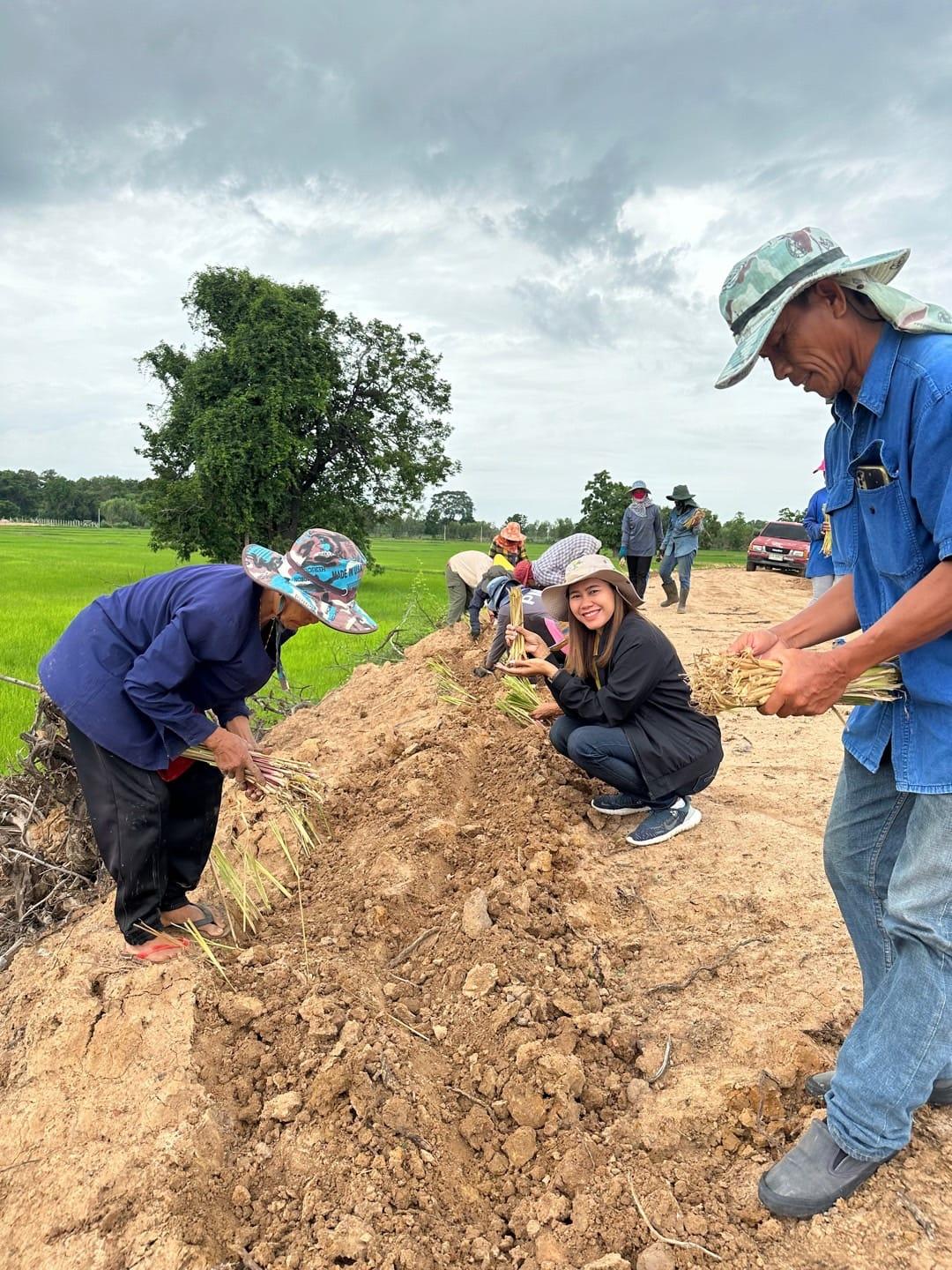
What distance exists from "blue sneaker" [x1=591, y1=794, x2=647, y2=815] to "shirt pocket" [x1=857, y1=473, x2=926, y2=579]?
226 cm

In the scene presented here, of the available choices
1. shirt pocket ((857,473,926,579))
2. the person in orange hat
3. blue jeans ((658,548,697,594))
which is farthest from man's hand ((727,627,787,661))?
blue jeans ((658,548,697,594))

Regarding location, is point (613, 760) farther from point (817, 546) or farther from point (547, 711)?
point (817, 546)

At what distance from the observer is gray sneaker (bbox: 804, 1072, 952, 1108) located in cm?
180

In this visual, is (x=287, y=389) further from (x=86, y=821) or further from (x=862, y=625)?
(x=862, y=625)

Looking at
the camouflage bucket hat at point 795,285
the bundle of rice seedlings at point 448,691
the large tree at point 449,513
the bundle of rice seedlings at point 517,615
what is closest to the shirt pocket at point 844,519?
the camouflage bucket hat at point 795,285

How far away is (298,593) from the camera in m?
2.47

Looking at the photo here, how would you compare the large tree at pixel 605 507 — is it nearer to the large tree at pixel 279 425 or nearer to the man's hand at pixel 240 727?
the large tree at pixel 279 425

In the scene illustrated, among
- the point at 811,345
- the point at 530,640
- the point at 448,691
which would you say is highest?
the point at 811,345

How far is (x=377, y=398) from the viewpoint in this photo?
20.2 meters

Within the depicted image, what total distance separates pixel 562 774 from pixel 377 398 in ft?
58.1

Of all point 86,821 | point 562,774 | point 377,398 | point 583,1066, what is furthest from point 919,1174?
point 377,398

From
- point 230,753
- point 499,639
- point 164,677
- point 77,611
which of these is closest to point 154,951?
point 230,753

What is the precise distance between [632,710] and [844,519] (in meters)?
1.80

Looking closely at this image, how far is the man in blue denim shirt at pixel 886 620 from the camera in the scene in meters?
1.46
